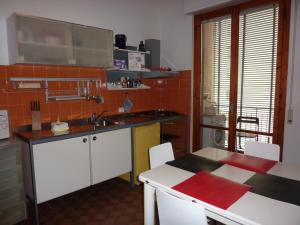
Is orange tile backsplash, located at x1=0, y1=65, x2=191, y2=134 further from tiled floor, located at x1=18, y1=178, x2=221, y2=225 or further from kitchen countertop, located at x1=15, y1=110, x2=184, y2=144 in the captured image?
tiled floor, located at x1=18, y1=178, x2=221, y2=225

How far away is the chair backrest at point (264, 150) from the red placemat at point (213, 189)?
75 centimetres

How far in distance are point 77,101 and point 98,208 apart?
128 centimetres

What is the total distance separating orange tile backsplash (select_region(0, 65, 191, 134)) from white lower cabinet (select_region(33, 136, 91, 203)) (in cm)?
57

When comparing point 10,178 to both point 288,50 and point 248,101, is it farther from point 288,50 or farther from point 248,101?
point 288,50

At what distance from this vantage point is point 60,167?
2.19 m

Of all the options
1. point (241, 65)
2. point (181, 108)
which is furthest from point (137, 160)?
point (241, 65)

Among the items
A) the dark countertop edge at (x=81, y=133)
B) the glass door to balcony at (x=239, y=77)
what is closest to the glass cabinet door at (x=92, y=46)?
the dark countertop edge at (x=81, y=133)

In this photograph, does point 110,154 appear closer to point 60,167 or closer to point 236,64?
point 60,167

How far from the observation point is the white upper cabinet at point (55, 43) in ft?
6.99

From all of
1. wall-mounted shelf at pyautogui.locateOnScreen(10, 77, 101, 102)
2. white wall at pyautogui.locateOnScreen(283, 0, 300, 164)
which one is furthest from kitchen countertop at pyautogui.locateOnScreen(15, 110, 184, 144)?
white wall at pyautogui.locateOnScreen(283, 0, 300, 164)

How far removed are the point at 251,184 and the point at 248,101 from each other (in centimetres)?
177

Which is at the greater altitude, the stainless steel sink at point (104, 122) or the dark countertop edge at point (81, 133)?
the stainless steel sink at point (104, 122)

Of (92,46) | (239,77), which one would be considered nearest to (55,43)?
(92,46)

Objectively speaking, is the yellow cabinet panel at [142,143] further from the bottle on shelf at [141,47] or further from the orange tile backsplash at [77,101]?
the bottle on shelf at [141,47]
